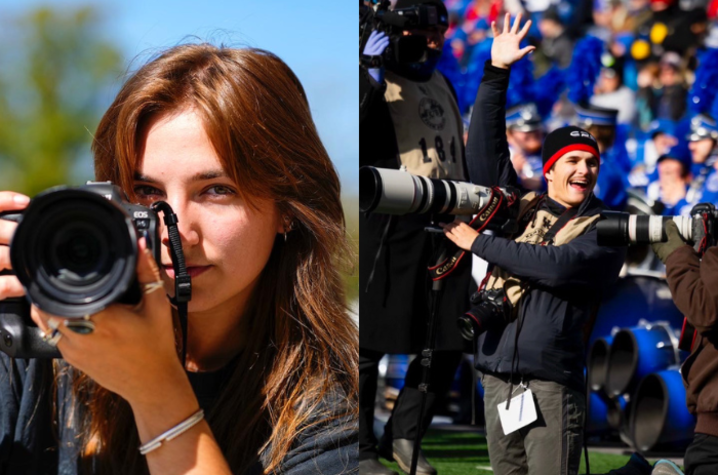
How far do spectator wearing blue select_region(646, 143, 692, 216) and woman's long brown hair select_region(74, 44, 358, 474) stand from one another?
2180 mm

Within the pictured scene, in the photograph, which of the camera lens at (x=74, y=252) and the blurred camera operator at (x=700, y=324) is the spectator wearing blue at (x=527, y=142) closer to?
the blurred camera operator at (x=700, y=324)

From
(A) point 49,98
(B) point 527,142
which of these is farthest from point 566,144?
(A) point 49,98

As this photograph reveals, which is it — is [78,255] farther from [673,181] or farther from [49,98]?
[49,98]

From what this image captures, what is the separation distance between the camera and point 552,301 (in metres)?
2.27

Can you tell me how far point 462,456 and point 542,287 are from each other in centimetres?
133

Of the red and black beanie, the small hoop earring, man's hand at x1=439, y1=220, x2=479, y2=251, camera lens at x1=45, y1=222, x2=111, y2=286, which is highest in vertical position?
the red and black beanie

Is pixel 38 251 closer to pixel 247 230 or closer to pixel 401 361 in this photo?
pixel 247 230

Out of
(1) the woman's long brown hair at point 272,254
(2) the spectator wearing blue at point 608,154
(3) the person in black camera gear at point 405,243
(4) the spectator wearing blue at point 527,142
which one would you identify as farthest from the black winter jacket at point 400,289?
(1) the woman's long brown hair at point 272,254

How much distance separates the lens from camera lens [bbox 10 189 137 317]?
3.14 feet

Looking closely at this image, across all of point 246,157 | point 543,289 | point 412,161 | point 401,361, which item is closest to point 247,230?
point 246,157

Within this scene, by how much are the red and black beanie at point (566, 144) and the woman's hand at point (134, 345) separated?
5.24 ft

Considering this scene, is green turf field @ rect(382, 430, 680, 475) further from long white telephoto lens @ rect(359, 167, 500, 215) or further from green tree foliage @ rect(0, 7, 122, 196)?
green tree foliage @ rect(0, 7, 122, 196)

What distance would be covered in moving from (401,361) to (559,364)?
2108mm

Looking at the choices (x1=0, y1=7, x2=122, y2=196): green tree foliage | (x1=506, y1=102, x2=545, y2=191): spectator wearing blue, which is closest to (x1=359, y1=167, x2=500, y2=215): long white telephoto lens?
(x1=506, y1=102, x2=545, y2=191): spectator wearing blue
